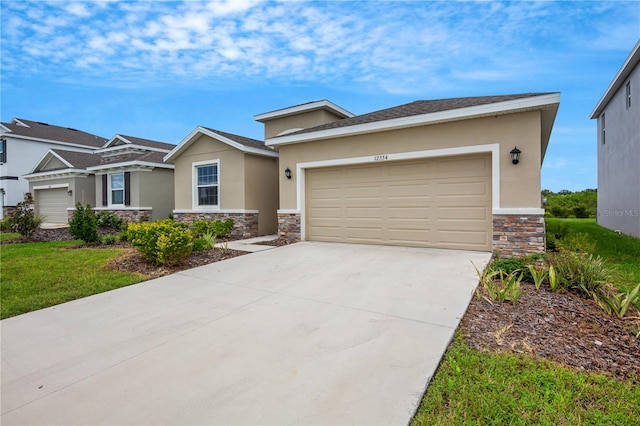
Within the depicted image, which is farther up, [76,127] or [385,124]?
[76,127]

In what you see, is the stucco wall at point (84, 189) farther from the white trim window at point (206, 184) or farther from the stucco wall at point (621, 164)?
the stucco wall at point (621, 164)

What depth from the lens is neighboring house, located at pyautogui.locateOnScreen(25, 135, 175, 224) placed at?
16.2 metres

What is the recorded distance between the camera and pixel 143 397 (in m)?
2.61

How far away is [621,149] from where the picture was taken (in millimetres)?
13539

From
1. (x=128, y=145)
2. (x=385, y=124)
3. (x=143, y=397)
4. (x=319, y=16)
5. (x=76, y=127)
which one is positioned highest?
(x=76, y=127)

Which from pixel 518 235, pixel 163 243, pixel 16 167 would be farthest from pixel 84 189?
pixel 518 235

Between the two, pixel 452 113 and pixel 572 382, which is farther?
pixel 452 113

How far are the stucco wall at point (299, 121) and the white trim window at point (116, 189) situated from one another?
807cm

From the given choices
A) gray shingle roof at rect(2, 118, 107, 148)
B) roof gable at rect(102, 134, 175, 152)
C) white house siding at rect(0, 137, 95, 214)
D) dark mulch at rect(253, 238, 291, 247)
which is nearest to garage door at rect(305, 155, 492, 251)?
dark mulch at rect(253, 238, 291, 247)

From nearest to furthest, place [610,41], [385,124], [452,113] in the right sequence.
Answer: [452,113], [385,124], [610,41]

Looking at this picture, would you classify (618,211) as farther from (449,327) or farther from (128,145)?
(128,145)

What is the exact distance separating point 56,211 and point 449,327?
24.6 meters

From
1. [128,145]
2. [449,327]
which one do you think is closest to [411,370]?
[449,327]

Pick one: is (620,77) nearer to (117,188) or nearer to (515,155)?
(515,155)
